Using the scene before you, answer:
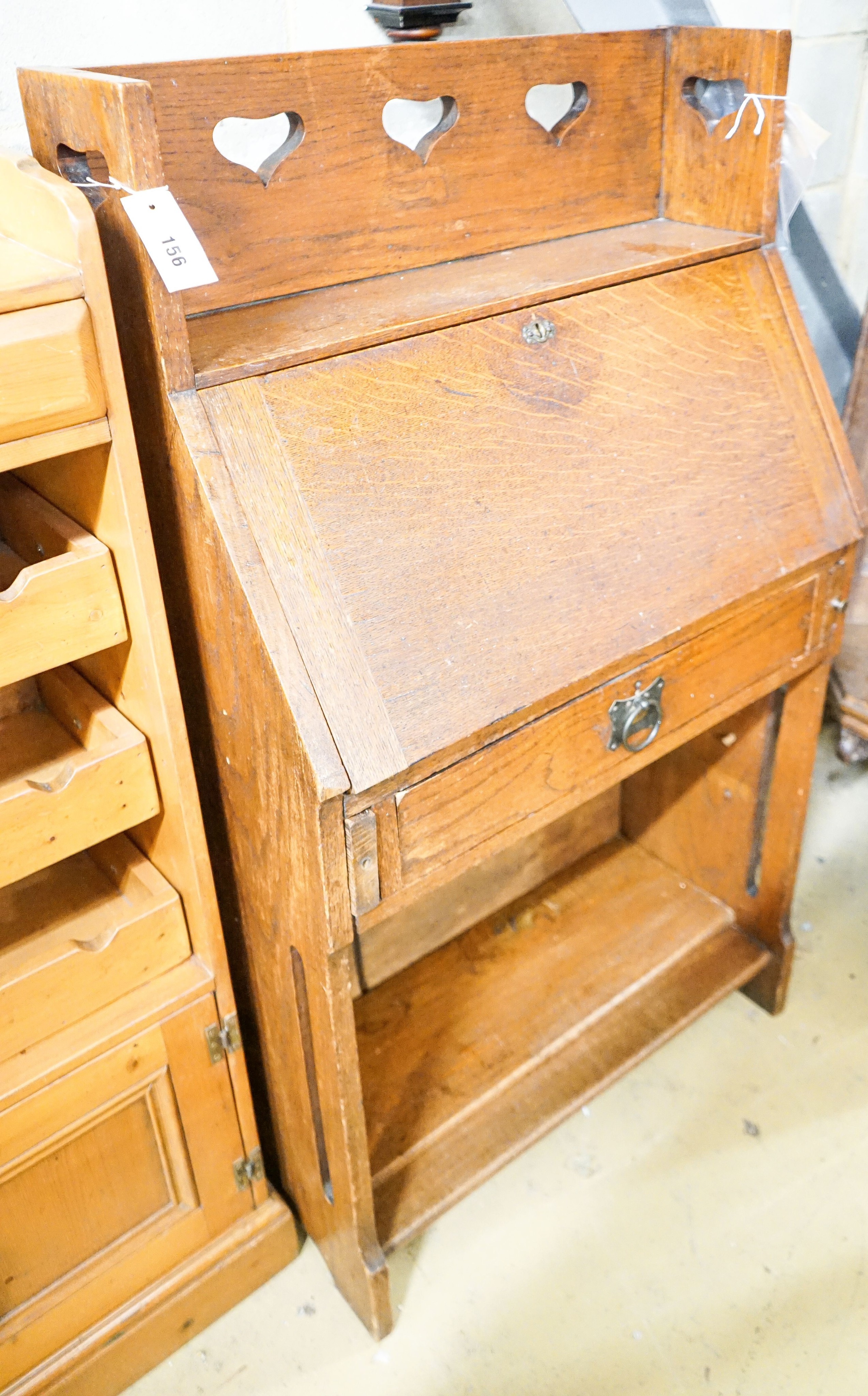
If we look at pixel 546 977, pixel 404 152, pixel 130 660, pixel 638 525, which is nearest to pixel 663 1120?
pixel 546 977

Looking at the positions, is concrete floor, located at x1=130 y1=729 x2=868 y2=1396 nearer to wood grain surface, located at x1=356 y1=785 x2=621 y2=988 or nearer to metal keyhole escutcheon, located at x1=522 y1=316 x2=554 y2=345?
wood grain surface, located at x1=356 y1=785 x2=621 y2=988

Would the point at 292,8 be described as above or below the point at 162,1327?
above

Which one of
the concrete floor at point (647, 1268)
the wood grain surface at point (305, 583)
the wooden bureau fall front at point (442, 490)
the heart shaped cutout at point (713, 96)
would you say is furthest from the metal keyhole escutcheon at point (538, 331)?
the concrete floor at point (647, 1268)

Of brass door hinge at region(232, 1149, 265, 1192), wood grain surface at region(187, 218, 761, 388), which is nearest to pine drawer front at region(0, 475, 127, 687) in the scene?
wood grain surface at region(187, 218, 761, 388)

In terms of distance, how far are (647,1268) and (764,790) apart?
74 cm

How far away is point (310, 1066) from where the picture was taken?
1254 mm

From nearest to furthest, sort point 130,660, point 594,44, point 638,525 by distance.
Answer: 1. point 130,660
2. point 638,525
3. point 594,44

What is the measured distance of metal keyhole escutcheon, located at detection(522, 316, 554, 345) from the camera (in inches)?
46.3

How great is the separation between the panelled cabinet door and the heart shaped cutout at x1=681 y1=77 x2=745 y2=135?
131cm

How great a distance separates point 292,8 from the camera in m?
1.33

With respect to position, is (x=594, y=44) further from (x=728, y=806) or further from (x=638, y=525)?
(x=728, y=806)

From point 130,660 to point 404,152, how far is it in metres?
0.68

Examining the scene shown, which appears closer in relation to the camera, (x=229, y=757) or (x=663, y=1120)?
(x=229, y=757)

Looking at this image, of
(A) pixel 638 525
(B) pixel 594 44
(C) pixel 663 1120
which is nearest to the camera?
(A) pixel 638 525
